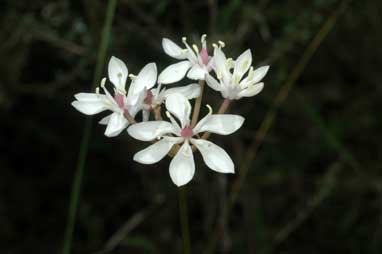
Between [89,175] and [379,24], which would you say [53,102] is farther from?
[379,24]

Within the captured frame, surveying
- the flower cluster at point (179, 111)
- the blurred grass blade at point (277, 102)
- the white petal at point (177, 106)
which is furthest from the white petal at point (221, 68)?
the blurred grass blade at point (277, 102)

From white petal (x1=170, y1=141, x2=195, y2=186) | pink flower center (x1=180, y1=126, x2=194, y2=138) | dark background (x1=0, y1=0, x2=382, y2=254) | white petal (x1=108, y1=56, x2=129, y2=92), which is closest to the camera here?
white petal (x1=170, y1=141, x2=195, y2=186)

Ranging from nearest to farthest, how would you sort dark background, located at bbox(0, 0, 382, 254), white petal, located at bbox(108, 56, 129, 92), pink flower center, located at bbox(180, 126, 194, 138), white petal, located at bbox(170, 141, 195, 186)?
white petal, located at bbox(170, 141, 195, 186) < pink flower center, located at bbox(180, 126, 194, 138) < white petal, located at bbox(108, 56, 129, 92) < dark background, located at bbox(0, 0, 382, 254)

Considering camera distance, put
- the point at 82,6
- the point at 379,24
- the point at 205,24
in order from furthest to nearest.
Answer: the point at 379,24
the point at 205,24
the point at 82,6

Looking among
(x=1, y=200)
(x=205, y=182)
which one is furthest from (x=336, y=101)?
(x=1, y=200)

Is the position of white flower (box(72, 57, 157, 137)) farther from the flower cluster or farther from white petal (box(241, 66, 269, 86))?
Result: white petal (box(241, 66, 269, 86))

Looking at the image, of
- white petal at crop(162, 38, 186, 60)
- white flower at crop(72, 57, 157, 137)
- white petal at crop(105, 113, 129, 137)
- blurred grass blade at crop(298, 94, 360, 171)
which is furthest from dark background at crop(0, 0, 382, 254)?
Result: white petal at crop(105, 113, 129, 137)
